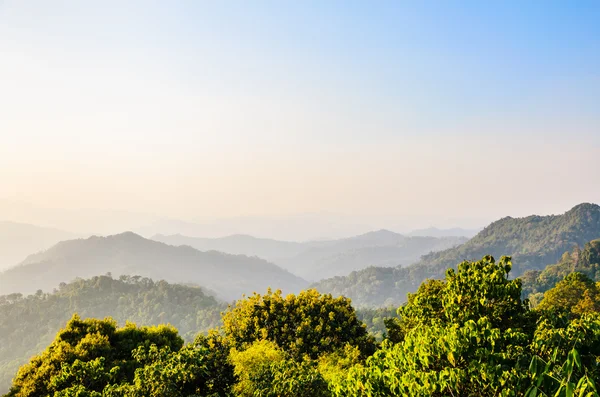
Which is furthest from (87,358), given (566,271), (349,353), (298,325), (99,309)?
(99,309)

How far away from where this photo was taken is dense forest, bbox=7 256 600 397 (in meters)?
8.08

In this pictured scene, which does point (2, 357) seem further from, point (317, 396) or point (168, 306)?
point (317, 396)

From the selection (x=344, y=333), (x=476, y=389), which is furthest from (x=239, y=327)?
(x=476, y=389)

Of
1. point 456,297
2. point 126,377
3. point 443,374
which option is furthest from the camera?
point 126,377

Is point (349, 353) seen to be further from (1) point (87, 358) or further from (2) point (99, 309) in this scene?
(2) point (99, 309)

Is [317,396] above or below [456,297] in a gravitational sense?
below

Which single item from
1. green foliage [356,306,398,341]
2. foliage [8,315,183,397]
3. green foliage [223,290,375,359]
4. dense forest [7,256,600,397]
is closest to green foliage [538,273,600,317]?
dense forest [7,256,600,397]

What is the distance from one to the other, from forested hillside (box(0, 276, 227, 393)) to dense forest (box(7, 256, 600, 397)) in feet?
398

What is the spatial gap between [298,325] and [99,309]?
524 ft

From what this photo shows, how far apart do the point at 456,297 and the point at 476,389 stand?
20.9ft

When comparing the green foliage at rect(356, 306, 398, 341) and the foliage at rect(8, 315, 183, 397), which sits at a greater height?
the foliage at rect(8, 315, 183, 397)

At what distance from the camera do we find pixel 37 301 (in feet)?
497

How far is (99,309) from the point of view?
157875 mm

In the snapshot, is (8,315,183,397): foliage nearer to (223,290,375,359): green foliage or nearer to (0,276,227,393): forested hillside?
(223,290,375,359): green foliage
